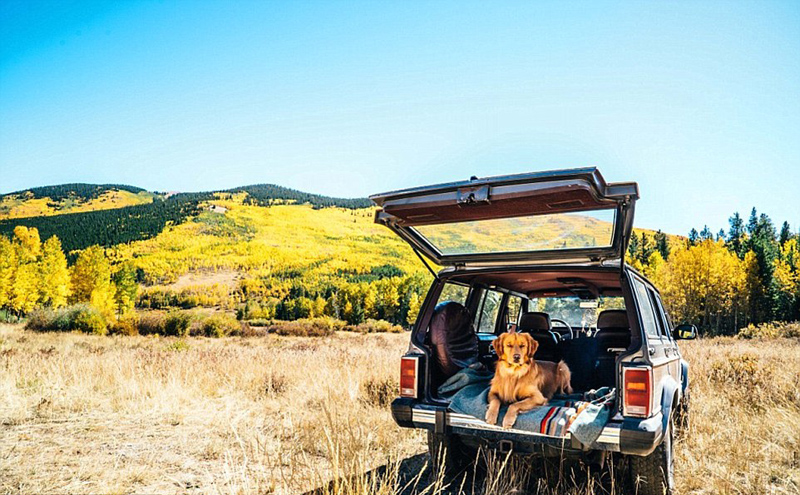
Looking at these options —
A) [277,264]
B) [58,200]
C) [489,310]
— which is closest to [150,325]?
[489,310]

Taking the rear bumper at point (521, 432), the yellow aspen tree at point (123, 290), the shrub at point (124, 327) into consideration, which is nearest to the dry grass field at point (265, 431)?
the rear bumper at point (521, 432)

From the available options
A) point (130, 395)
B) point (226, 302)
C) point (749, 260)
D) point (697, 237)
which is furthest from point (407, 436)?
point (697, 237)

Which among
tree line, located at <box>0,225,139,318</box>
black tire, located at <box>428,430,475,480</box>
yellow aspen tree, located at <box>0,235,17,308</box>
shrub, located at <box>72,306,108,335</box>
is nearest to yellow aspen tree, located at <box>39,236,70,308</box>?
A: tree line, located at <box>0,225,139,318</box>

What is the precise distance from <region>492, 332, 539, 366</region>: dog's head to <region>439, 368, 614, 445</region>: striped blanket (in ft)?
1.12

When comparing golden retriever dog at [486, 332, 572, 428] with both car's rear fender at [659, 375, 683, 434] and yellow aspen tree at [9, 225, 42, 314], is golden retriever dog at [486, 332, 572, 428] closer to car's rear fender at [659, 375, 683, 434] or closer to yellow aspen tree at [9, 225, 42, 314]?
car's rear fender at [659, 375, 683, 434]

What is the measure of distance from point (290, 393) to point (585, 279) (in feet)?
15.7

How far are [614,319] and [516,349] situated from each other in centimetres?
164

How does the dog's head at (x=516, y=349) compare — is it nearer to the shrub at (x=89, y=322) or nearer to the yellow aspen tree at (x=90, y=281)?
the shrub at (x=89, y=322)

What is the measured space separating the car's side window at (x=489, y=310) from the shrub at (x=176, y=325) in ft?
71.2

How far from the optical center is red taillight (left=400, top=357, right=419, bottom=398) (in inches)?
158

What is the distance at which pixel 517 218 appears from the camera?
3.73 metres

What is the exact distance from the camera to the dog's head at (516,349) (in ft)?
12.1

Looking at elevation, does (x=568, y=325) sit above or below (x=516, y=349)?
below

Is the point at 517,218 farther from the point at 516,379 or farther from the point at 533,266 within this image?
the point at 516,379
